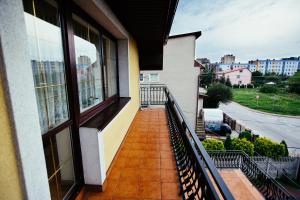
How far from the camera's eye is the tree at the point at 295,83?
29.9m

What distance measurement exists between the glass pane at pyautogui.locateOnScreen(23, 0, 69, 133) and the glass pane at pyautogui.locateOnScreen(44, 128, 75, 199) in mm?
157

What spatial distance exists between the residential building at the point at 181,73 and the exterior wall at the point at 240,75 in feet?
113

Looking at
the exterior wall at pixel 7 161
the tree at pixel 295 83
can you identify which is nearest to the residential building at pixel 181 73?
the exterior wall at pixel 7 161

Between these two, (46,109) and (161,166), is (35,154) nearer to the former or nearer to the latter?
(46,109)

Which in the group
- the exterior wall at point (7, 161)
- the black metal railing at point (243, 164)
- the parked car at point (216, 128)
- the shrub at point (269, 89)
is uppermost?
the exterior wall at point (7, 161)

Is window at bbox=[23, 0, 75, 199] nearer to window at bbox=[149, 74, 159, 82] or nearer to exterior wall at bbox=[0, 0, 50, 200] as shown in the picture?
Result: exterior wall at bbox=[0, 0, 50, 200]

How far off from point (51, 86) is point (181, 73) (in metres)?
10.2

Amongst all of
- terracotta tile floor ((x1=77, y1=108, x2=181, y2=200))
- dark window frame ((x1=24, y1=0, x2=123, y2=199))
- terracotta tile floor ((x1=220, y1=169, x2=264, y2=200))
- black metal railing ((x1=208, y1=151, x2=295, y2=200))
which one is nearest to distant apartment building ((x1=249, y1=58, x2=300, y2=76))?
black metal railing ((x1=208, y1=151, x2=295, y2=200))

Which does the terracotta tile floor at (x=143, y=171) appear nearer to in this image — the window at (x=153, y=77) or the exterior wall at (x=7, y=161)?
the exterior wall at (x=7, y=161)

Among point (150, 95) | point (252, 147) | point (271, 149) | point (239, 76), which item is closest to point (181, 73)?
point (150, 95)

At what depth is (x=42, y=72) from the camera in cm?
117

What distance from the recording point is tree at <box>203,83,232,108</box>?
20.2 meters

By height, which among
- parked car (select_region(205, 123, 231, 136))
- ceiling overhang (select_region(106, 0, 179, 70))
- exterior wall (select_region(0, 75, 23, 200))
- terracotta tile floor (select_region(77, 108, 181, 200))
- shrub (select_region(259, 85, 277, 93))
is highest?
ceiling overhang (select_region(106, 0, 179, 70))

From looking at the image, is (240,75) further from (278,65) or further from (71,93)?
(278,65)
